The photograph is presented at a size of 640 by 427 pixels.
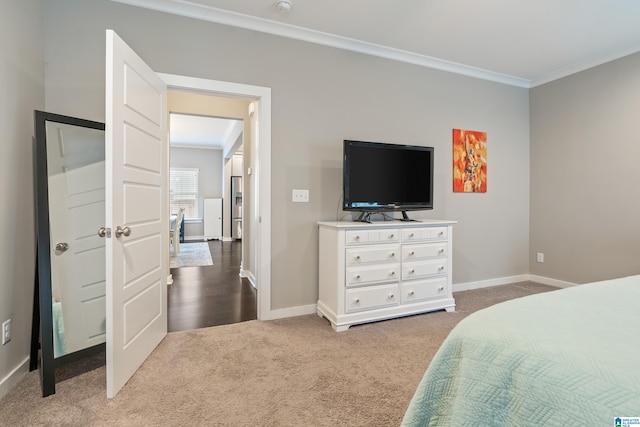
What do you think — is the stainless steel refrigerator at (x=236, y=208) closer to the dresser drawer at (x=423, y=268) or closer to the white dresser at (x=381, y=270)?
the white dresser at (x=381, y=270)

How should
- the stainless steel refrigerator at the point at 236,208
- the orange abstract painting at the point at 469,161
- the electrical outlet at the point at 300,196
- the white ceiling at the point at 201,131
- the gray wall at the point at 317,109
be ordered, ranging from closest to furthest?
the gray wall at the point at 317,109 → the electrical outlet at the point at 300,196 → the orange abstract painting at the point at 469,161 → the white ceiling at the point at 201,131 → the stainless steel refrigerator at the point at 236,208

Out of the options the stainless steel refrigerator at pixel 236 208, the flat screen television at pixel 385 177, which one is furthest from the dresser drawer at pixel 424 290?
the stainless steel refrigerator at pixel 236 208

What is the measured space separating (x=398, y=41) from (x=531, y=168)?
2517 millimetres

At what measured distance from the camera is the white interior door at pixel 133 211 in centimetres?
168

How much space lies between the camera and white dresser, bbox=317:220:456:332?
2.58 meters

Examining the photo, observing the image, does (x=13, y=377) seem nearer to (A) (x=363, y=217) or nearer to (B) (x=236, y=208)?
(A) (x=363, y=217)

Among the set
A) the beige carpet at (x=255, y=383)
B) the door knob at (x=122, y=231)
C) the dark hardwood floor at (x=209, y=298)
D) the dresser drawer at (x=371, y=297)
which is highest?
the door knob at (x=122, y=231)

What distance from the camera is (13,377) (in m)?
1.76

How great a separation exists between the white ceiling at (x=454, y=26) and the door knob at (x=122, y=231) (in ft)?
6.07

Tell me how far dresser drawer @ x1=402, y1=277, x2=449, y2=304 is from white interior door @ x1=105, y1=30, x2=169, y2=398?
2053 mm

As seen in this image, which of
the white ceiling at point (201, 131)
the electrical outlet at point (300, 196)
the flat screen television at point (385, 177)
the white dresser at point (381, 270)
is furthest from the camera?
the white ceiling at point (201, 131)

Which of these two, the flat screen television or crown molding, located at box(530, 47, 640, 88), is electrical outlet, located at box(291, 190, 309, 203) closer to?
the flat screen television

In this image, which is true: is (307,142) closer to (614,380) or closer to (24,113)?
(24,113)

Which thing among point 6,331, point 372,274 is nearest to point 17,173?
point 6,331
